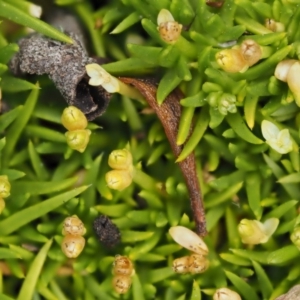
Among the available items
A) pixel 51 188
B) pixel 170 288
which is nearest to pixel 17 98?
pixel 51 188

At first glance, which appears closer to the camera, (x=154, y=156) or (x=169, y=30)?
(x=169, y=30)

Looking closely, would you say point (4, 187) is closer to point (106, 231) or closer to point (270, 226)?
point (106, 231)

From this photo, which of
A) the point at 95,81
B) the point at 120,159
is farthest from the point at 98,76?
the point at 120,159

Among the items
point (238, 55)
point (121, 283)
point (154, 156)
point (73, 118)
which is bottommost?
point (121, 283)

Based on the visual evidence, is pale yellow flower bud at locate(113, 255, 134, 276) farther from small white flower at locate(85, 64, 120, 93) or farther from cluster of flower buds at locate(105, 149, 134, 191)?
small white flower at locate(85, 64, 120, 93)

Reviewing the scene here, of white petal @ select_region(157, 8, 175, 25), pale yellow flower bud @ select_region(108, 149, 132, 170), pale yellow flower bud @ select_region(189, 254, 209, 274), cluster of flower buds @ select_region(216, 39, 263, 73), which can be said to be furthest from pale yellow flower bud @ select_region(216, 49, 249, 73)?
pale yellow flower bud @ select_region(189, 254, 209, 274)

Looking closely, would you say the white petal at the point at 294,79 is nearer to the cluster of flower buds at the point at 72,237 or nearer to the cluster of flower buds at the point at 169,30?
the cluster of flower buds at the point at 169,30

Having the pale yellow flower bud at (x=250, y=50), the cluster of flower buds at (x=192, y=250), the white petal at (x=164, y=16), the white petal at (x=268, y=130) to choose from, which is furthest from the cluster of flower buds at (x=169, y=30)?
the cluster of flower buds at (x=192, y=250)
